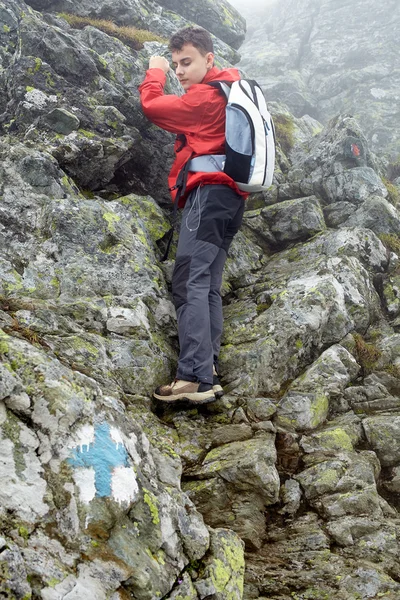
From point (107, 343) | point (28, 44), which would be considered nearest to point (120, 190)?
point (28, 44)

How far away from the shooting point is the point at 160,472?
16.2 feet

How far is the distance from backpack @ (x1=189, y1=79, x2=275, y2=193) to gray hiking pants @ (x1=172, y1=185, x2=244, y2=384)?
1.31ft

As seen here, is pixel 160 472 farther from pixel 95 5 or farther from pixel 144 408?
pixel 95 5

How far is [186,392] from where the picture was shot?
22.8ft

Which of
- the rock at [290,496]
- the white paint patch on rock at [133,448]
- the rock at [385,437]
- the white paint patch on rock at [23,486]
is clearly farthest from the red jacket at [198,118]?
the white paint patch on rock at [23,486]

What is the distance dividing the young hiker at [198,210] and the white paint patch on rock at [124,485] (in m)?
2.82

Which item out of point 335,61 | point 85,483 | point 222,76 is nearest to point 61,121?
point 222,76

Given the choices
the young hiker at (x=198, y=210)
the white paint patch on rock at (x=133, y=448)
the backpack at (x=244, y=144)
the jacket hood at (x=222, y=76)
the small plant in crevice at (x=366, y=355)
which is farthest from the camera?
the jacket hood at (x=222, y=76)

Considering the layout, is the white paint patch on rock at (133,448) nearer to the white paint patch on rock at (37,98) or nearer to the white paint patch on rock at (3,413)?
the white paint patch on rock at (3,413)

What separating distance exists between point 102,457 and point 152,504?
2.23ft

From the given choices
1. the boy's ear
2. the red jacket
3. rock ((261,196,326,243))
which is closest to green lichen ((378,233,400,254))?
rock ((261,196,326,243))

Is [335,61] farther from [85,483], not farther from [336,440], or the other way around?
[85,483]

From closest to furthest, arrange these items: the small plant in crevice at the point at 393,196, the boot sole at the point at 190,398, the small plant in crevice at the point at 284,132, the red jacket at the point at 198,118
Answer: the boot sole at the point at 190,398 < the red jacket at the point at 198,118 < the small plant in crevice at the point at 393,196 < the small plant in crevice at the point at 284,132

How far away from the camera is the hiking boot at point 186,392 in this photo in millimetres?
6922
